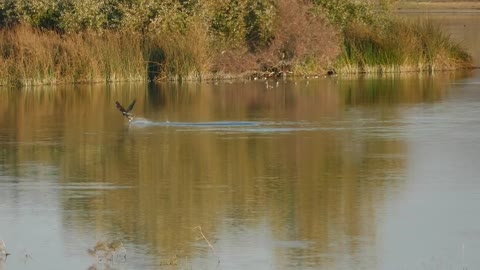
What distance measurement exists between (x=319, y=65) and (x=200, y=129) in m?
12.1

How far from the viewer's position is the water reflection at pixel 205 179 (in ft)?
32.3

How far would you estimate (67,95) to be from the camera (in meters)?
24.6

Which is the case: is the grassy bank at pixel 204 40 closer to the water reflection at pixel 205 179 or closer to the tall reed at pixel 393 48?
the tall reed at pixel 393 48

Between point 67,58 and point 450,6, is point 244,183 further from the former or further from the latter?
point 450,6

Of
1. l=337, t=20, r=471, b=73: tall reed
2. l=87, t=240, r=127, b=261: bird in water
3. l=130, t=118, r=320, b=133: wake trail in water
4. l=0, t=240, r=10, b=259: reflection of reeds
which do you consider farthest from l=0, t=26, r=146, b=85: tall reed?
l=87, t=240, r=127, b=261: bird in water

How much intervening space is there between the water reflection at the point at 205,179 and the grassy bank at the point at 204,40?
409cm

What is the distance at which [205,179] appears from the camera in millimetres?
13312

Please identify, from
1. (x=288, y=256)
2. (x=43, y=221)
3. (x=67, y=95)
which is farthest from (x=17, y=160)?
(x=67, y=95)

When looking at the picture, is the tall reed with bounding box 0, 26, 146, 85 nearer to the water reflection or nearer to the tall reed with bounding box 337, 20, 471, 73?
the water reflection

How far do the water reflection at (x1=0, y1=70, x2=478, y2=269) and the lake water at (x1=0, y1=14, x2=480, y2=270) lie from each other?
2 centimetres

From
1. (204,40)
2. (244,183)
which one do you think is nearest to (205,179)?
(244,183)

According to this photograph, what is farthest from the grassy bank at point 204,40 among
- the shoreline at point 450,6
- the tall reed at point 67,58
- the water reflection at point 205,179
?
the shoreline at point 450,6

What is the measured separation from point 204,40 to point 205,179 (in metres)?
15.1

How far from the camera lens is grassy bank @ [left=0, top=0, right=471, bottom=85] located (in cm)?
2747
